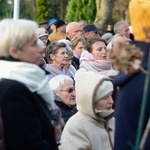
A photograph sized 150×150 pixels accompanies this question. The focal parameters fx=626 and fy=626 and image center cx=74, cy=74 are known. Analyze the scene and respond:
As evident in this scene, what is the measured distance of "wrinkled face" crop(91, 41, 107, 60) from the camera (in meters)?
→ 7.96

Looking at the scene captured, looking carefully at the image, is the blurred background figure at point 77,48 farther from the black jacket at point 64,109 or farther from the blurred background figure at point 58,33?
the black jacket at point 64,109

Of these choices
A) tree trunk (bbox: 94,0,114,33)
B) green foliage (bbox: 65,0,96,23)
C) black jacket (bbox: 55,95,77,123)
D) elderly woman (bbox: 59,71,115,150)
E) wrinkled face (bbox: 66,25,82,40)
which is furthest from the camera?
green foliage (bbox: 65,0,96,23)

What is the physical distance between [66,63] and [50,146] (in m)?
3.95

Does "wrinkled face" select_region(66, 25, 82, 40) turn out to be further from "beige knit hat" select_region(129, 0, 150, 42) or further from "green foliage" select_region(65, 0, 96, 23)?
"green foliage" select_region(65, 0, 96, 23)

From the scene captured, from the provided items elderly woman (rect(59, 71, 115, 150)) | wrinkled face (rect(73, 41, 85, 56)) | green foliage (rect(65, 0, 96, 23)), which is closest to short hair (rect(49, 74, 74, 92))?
elderly woman (rect(59, 71, 115, 150))

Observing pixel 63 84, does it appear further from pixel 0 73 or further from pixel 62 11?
pixel 62 11

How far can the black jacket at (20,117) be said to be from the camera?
3.62 metres

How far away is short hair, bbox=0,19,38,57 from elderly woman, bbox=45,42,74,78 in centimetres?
371

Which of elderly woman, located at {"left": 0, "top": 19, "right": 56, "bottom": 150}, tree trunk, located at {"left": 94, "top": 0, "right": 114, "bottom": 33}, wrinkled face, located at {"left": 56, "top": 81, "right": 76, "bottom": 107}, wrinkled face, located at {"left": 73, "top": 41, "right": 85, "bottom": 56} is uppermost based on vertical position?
elderly woman, located at {"left": 0, "top": 19, "right": 56, "bottom": 150}

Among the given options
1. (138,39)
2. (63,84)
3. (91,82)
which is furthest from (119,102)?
(63,84)

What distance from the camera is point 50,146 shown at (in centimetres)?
383

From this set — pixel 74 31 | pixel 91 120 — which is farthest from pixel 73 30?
pixel 91 120

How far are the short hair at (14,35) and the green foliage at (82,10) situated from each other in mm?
20339

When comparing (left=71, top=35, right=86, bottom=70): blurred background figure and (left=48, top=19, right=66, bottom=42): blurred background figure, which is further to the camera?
(left=48, top=19, right=66, bottom=42): blurred background figure
